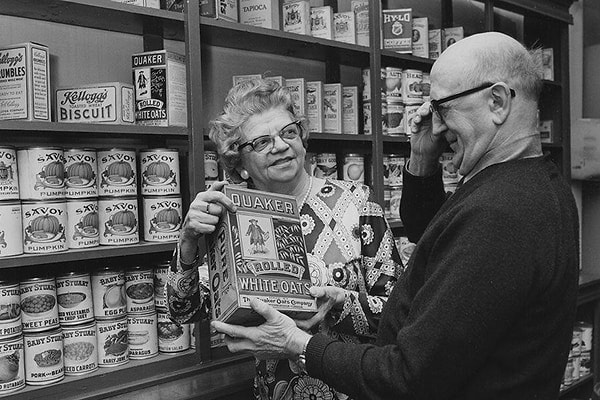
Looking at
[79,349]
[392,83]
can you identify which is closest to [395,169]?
[392,83]

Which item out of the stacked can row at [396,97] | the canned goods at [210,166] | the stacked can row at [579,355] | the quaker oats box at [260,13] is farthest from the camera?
the stacked can row at [579,355]

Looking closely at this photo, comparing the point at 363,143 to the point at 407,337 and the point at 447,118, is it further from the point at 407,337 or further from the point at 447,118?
the point at 407,337

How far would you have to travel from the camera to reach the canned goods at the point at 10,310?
1.57 m

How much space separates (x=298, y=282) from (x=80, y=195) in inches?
29.6

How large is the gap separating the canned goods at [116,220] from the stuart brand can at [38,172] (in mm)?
165

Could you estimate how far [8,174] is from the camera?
5.19ft

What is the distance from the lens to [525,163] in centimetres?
108

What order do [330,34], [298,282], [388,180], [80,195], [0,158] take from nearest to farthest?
[298,282] → [0,158] → [80,195] → [330,34] → [388,180]

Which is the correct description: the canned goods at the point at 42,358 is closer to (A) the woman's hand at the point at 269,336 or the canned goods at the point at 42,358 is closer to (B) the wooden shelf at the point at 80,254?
(B) the wooden shelf at the point at 80,254

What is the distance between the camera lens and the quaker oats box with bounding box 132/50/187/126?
6.06ft

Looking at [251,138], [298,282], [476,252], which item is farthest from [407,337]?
[251,138]

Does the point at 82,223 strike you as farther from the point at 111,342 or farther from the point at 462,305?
the point at 462,305

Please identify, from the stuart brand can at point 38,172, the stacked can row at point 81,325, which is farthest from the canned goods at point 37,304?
the stuart brand can at point 38,172

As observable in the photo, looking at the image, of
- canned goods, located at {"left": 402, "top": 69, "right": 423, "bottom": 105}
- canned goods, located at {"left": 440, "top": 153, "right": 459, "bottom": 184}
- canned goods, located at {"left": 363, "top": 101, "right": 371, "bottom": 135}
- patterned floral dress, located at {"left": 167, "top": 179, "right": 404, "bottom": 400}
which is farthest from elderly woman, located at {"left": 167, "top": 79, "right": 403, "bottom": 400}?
canned goods, located at {"left": 440, "top": 153, "right": 459, "bottom": 184}
